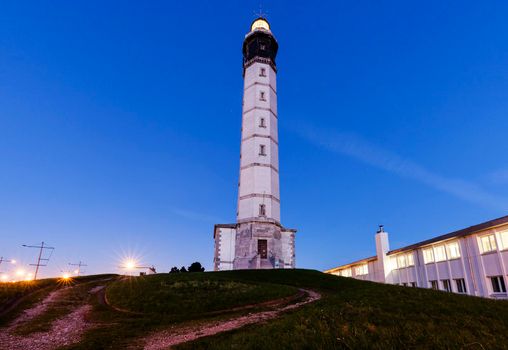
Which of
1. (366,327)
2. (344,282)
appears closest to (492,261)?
(344,282)

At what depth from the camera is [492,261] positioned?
82.6 feet

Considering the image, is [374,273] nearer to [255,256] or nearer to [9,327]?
[255,256]

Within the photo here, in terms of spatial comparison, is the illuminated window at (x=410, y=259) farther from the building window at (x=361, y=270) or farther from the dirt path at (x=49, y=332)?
the dirt path at (x=49, y=332)

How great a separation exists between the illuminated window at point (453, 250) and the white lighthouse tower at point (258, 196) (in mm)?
18031

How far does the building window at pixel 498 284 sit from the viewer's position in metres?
24.5

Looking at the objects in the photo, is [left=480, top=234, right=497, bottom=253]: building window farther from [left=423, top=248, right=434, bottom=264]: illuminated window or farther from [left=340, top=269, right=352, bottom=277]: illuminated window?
[left=340, top=269, right=352, bottom=277]: illuminated window

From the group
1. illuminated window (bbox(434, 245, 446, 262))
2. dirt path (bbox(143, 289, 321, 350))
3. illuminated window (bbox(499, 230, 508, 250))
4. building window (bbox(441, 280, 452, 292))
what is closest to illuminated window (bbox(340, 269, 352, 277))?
illuminated window (bbox(434, 245, 446, 262))

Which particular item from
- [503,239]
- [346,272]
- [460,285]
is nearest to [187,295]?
[503,239]

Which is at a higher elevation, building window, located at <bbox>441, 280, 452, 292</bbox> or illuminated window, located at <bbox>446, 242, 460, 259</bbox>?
illuminated window, located at <bbox>446, 242, 460, 259</bbox>

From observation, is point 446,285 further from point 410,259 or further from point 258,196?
point 258,196

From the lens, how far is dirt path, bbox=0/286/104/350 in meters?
11.9

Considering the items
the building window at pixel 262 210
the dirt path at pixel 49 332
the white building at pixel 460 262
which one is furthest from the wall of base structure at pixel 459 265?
the dirt path at pixel 49 332

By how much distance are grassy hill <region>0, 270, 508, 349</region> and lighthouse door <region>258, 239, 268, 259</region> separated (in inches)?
693

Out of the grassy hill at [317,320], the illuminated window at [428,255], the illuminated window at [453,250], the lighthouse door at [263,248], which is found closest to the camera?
the grassy hill at [317,320]
